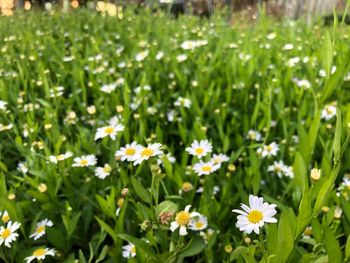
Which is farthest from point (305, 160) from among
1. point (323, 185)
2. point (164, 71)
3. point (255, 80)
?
point (164, 71)

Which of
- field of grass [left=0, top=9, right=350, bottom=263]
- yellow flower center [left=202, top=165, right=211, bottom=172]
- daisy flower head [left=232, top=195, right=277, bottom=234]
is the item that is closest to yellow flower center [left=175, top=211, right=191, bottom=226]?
field of grass [left=0, top=9, right=350, bottom=263]

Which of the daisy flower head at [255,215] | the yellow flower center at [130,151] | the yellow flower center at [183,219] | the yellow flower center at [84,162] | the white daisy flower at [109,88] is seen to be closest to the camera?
the daisy flower head at [255,215]

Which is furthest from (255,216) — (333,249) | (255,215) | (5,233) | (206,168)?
(5,233)

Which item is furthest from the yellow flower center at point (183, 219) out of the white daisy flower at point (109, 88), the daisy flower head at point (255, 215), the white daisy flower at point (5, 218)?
the white daisy flower at point (109, 88)

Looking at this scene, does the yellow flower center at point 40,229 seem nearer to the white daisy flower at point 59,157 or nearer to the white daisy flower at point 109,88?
the white daisy flower at point 59,157

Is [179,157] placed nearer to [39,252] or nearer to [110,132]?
[110,132]

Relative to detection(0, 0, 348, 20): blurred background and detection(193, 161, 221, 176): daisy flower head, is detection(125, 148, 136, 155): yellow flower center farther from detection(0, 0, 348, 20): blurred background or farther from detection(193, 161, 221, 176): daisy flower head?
detection(0, 0, 348, 20): blurred background

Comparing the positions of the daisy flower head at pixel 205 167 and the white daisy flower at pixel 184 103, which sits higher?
the daisy flower head at pixel 205 167
